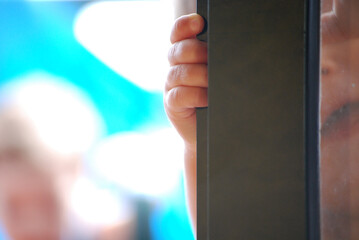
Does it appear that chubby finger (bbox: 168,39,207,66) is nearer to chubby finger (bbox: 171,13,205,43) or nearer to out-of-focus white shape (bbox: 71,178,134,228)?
chubby finger (bbox: 171,13,205,43)

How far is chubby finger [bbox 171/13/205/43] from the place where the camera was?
0.27 meters

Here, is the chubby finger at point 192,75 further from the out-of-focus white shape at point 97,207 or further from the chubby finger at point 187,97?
the out-of-focus white shape at point 97,207

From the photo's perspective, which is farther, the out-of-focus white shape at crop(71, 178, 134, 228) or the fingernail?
the out-of-focus white shape at crop(71, 178, 134, 228)

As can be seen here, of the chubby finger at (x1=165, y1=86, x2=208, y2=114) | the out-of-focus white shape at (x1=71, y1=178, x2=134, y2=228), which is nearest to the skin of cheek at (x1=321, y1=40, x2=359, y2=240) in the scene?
the chubby finger at (x1=165, y1=86, x2=208, y2=114)

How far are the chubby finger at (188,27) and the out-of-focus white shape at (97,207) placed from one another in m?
2.14

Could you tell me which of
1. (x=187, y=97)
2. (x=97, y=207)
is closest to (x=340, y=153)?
(x=187, y=97)

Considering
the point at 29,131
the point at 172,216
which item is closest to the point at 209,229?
the point at 29,131

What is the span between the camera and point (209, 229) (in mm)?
238

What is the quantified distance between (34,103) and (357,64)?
2182 millimetres

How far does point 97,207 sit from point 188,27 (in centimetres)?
227

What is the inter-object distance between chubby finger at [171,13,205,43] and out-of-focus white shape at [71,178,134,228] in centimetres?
214

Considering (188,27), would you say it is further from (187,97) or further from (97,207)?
(97,207)

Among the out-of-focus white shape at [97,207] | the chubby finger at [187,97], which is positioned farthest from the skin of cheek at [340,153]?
the out-of-focus white shape at [97,207]

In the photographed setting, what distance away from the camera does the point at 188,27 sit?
0.91ft
